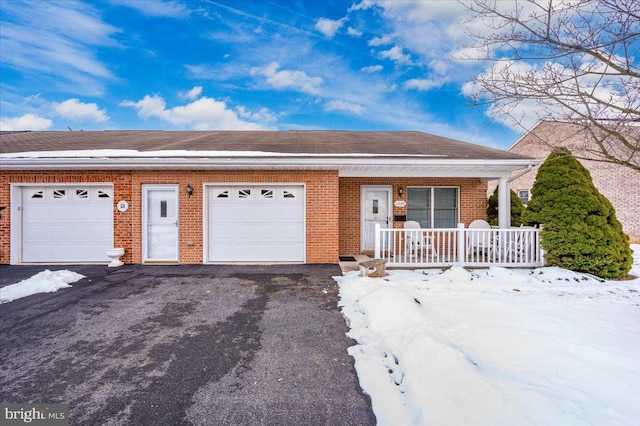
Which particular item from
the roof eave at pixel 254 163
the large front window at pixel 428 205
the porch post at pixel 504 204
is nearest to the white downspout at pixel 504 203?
the porch post at pixel 504 204

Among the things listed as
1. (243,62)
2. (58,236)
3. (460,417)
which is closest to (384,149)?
(460,417)

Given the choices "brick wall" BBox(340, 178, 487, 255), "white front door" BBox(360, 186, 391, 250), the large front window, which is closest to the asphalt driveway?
"brick wall" BBox(340, 178, 487, 255)

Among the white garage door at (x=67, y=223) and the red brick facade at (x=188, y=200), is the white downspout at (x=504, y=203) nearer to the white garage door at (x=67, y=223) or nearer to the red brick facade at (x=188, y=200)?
the red brick facade at (x=188, y=200)

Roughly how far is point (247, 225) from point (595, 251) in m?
7.82

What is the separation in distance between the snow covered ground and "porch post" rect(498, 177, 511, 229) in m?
2.50

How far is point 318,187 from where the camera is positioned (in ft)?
23.3

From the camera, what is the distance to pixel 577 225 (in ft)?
19.4

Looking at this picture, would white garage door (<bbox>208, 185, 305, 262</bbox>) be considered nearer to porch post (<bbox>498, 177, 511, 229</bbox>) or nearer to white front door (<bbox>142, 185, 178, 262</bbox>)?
white front door (<bbox>142, 185, 178, 262</bbox>)

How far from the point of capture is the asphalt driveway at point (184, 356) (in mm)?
2104

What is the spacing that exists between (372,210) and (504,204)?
140 inches

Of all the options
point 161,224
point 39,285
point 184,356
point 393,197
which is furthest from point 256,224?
point 184,356

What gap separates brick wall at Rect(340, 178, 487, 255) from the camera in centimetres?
863

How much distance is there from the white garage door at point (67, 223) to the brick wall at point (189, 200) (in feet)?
0.95

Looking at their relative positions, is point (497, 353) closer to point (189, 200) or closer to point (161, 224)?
point (189, 200)
